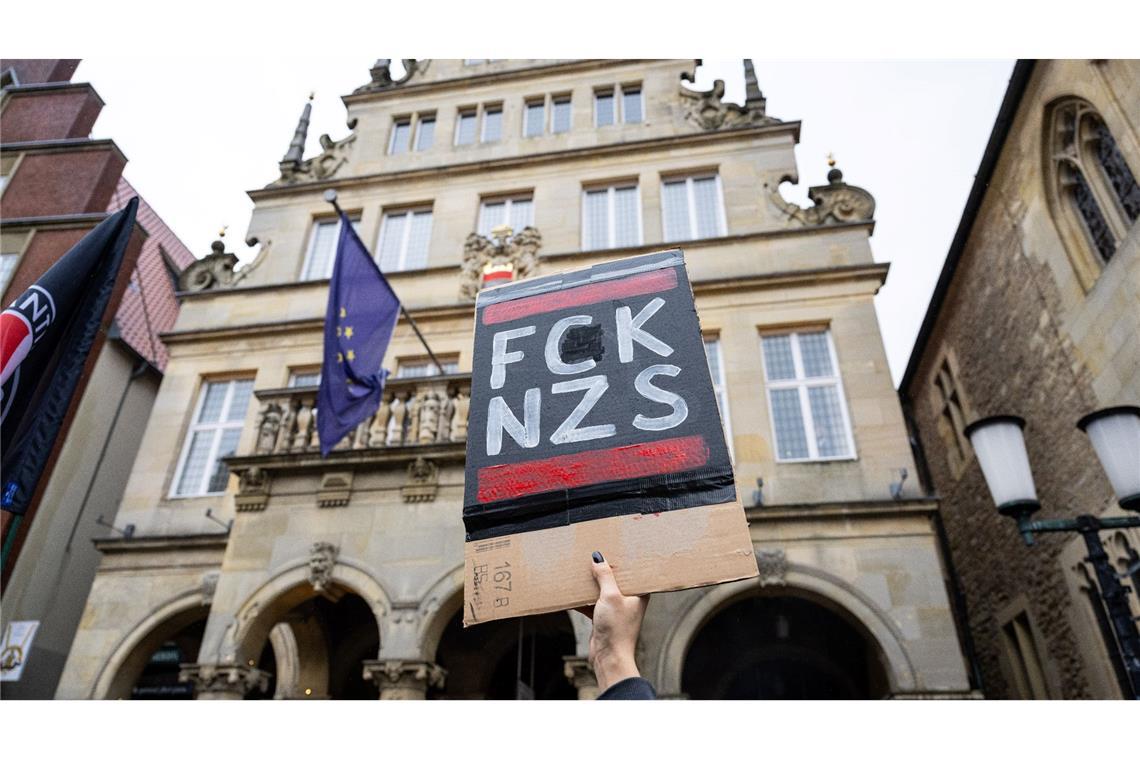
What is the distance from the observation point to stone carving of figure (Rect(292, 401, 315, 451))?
34.2ft

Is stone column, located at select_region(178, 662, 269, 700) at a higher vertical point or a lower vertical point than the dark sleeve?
higher

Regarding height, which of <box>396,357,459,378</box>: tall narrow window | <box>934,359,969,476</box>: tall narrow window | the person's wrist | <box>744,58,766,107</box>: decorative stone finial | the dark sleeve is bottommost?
the dark sleeve

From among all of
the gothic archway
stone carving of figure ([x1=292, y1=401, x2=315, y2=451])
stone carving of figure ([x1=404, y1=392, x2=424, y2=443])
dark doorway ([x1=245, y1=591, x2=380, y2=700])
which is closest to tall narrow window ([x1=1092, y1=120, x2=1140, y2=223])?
stone carving of figure ([x1=404, y1=392, x2=424, y2=443])

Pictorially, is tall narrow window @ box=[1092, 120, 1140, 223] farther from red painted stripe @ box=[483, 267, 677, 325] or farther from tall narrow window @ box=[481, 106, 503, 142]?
tall narrow window @ box=[481, 106, 503, 142]

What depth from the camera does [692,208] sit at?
14.3 metres

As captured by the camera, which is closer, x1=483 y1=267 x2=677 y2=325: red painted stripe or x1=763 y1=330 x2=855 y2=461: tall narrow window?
x1=483 y1=267 x2=677 y2=325: red painted stripe

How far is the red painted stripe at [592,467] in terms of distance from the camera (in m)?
3.17

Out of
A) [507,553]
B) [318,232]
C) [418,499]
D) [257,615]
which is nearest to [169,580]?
[257,615]

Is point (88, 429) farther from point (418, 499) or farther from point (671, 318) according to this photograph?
→ point (671, 318)

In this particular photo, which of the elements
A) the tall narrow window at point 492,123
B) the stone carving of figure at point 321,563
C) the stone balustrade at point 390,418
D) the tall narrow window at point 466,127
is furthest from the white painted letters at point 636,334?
the tall narrow window at point 466,127

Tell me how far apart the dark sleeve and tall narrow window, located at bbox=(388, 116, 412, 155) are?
16.1 meters

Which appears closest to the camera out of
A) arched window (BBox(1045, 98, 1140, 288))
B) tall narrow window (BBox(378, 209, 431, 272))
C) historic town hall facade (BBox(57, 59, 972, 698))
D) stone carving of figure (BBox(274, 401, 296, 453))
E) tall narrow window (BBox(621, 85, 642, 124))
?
historic town hall facade (BBox(57, 59, 972, 698))

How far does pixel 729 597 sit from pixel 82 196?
1555 cm

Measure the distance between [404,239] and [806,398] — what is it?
28.7 ft
